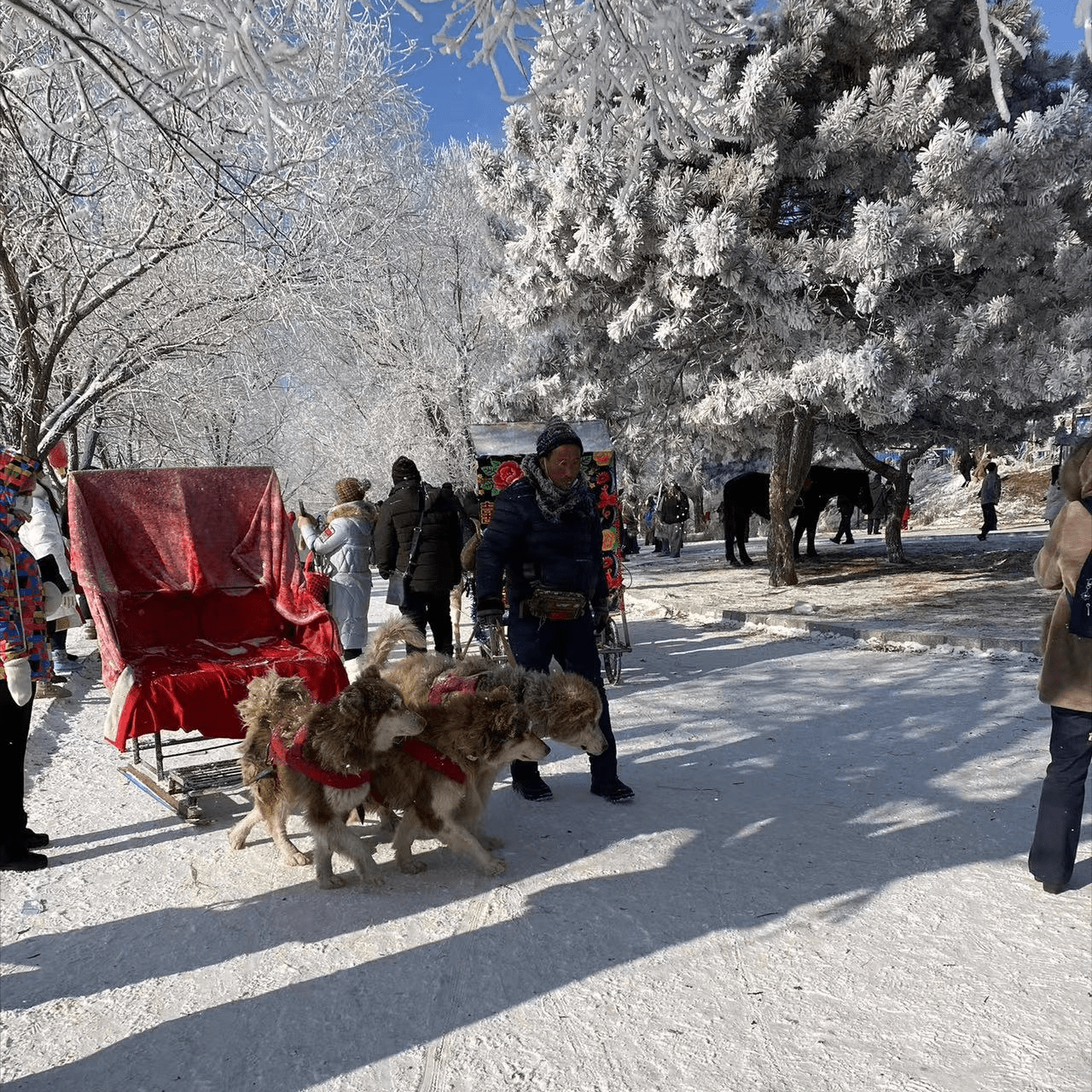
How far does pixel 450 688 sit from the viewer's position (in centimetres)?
413

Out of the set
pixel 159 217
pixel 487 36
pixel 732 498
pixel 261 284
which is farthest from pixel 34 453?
pixel 732 498

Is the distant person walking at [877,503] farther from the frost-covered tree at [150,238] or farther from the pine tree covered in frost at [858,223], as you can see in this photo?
the frost-covered tree at [150,238]

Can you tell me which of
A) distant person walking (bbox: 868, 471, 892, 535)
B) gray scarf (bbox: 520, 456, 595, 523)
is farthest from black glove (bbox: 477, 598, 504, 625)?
distant person walking (bbox: 868, 471, 892, 535)

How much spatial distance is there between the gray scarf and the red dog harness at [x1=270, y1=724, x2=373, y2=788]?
6.14 ft

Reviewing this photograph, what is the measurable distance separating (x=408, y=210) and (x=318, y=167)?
3.72 m

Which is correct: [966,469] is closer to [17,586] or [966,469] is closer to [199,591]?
[199,591]

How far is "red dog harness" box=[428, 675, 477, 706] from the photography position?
4090 mm

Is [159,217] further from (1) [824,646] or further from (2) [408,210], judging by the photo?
(1) [824,646]

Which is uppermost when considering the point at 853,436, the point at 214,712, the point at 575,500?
the point at 853,436

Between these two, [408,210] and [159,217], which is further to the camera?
[408,210]

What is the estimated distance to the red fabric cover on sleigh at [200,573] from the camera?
509cm

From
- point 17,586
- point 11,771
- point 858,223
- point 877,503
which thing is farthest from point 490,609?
point 877,503

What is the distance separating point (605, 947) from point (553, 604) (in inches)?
80.4

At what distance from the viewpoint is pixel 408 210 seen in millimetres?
14930
